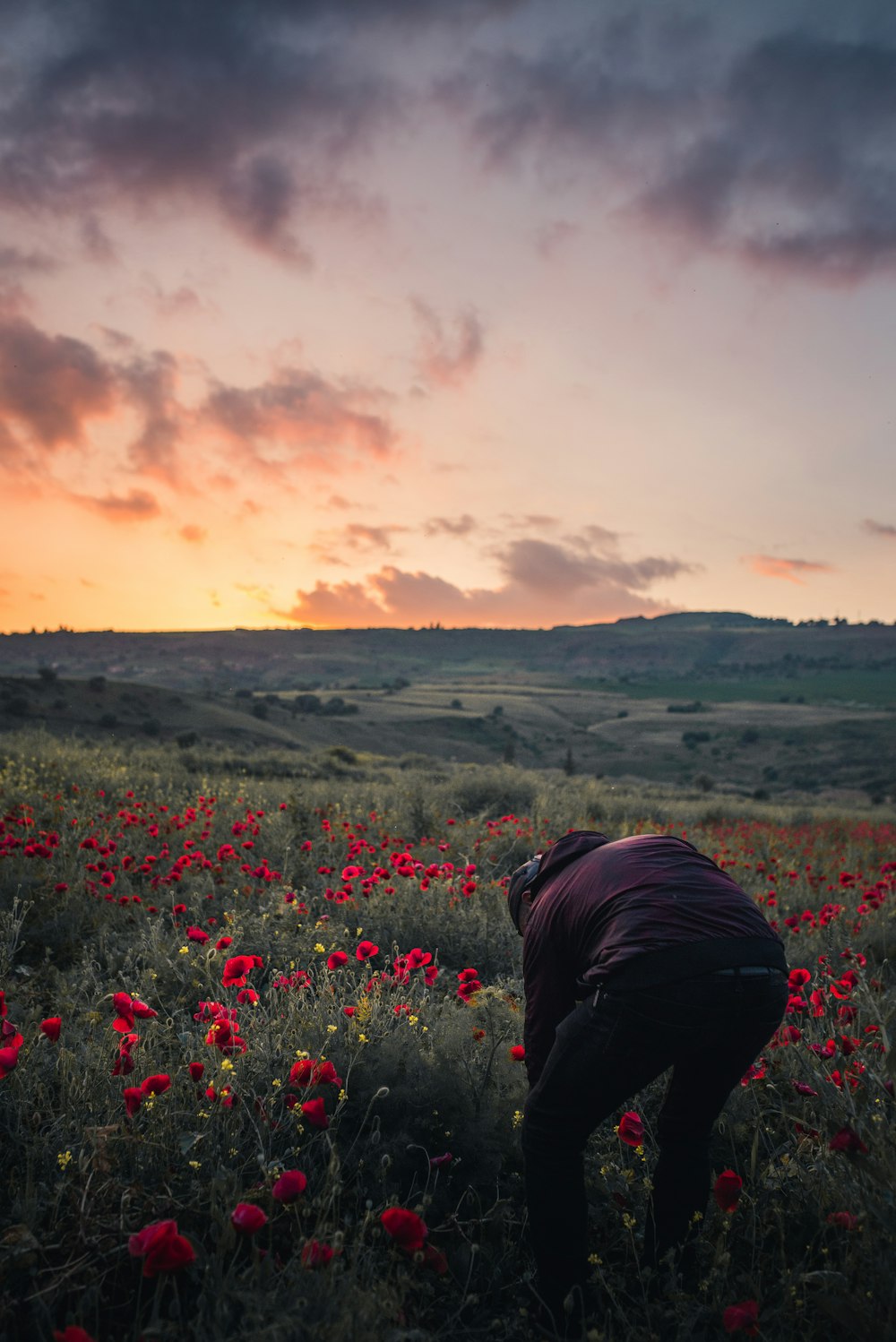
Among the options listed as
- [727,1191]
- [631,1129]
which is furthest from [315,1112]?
[727,1191]

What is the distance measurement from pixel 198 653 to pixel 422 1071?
11694 cm

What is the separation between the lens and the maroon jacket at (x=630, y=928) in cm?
214

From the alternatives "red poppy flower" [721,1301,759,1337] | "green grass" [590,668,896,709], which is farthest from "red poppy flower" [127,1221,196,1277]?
"green grass" [590,668,896,709]

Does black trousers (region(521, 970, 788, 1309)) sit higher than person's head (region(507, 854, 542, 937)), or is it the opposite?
person's head (region(507, 854, 542, 937))

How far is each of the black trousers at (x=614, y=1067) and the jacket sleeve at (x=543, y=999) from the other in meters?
0.16

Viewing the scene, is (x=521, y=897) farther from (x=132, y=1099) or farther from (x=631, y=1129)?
(x=132, y=1099)

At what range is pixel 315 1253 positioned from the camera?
174 centimetres

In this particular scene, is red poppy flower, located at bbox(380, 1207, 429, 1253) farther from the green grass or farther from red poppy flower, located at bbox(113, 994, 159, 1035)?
the green grass

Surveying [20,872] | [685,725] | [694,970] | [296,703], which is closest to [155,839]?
[20,872]

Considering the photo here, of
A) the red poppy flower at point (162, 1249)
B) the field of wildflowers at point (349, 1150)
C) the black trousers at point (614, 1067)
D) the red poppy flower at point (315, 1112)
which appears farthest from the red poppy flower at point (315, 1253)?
the black trousers at point (614, 1067)

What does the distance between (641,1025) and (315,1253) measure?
1.02 metres

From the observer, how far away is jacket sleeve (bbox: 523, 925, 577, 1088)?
240 cm

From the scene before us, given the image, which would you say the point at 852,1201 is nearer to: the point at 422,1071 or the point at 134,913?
the point at 422,1071

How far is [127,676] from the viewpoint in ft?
301
